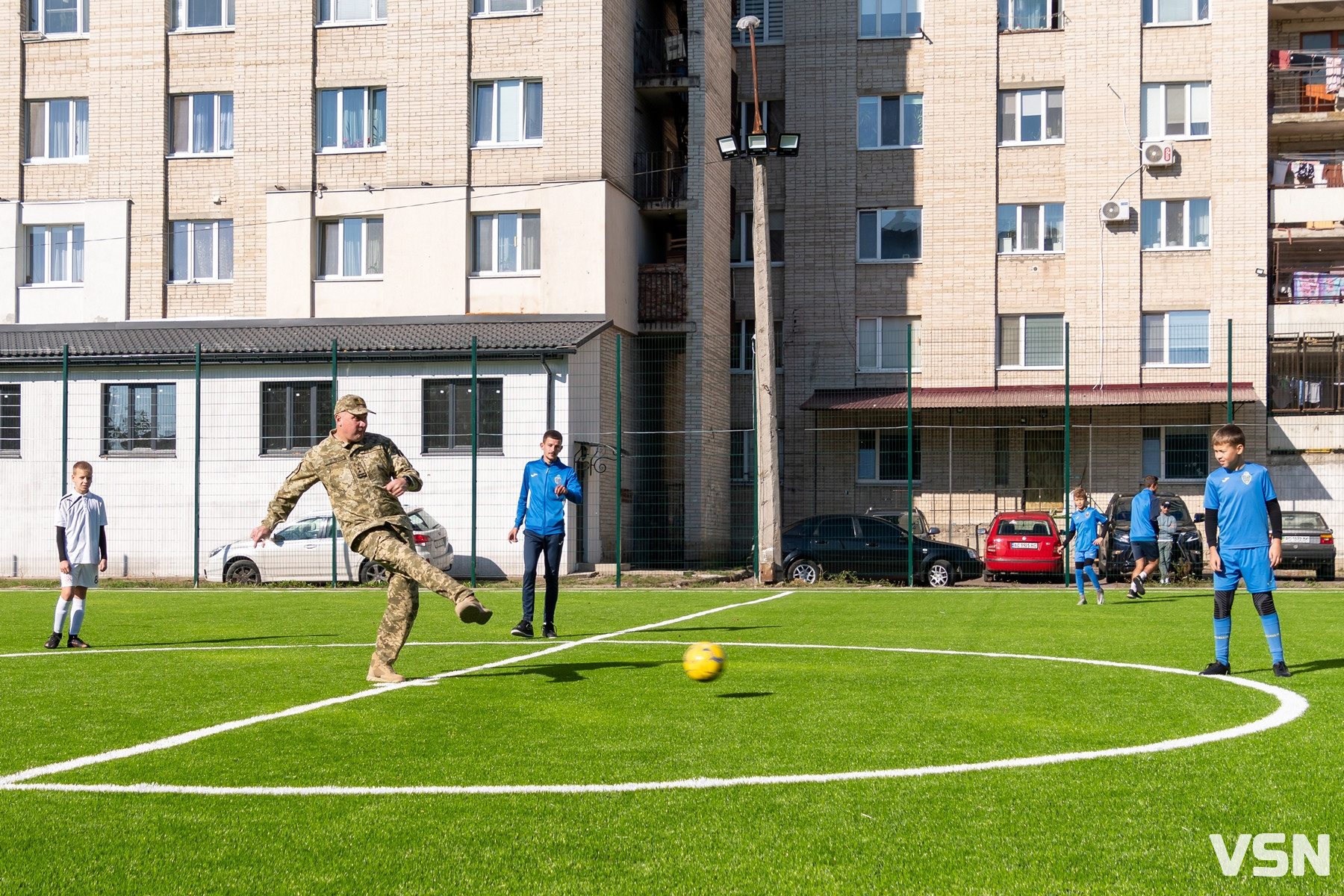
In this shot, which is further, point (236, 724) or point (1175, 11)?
point (1175, 11)

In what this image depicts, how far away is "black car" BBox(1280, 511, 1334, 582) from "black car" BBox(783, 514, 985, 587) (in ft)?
21.2

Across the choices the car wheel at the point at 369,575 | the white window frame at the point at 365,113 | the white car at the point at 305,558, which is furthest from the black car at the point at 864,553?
the white window frame at the point at 365,113

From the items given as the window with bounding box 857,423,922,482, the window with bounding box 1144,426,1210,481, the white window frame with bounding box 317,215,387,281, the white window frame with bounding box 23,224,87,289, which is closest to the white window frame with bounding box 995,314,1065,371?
the window with bounding box 857,423,922,482

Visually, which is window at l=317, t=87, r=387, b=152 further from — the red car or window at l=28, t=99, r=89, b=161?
the red car

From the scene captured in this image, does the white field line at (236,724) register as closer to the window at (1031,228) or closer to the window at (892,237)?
the window at (892,237)

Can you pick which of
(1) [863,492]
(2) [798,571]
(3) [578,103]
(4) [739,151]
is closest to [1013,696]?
(2) [798,571]

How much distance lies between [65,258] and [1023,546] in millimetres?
25000

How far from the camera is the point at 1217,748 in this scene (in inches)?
264

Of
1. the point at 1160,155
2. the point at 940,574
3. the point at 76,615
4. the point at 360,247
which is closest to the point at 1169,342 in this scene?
the point at 1160,155

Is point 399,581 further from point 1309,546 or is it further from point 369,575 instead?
point 1309,546

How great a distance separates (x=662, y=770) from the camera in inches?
246

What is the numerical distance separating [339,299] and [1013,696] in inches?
1033

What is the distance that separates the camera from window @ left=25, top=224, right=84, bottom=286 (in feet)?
110

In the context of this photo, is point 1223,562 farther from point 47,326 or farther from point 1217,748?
point 47,326
